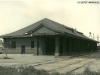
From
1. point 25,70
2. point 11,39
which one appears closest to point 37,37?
point 11,39

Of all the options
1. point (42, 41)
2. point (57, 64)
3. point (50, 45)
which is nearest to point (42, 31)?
point (42, 41)

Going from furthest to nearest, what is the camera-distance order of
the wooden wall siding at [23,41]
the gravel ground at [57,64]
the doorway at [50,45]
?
1. the wooden wall siding at [23,41]
2. the doorway at [50,45]
3. the gravel ground at [57,64]

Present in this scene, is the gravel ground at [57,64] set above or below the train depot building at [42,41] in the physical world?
below

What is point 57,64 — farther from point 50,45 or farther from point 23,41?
point 23,41

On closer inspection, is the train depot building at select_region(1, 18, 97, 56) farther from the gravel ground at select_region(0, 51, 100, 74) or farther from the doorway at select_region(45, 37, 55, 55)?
the gravel ground at select_region(0, 51, 100, 74)

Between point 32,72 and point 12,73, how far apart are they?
84 centimetres

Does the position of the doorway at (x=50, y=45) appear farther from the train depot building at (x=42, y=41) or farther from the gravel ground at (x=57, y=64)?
the gravel ground at (x=57, y=64)

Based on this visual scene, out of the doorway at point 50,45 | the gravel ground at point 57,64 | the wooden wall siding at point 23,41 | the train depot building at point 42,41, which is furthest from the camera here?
the wooden wall siding at point 23,41

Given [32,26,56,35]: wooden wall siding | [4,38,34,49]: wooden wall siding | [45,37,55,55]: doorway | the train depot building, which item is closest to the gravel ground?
the train depot building

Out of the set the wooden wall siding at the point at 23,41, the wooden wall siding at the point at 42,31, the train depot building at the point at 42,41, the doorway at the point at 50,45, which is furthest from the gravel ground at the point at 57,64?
the wooden wall siding at the point at 23,41

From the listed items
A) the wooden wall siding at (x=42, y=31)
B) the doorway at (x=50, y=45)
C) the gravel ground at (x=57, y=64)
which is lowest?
the gravel ground at (x=57, y=64)

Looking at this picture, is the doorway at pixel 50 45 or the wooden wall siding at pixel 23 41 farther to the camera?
the wooden wall siding at pixel 23 41

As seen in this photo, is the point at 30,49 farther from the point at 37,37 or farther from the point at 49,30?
the point at 49,30

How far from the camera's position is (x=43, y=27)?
28625 mm
